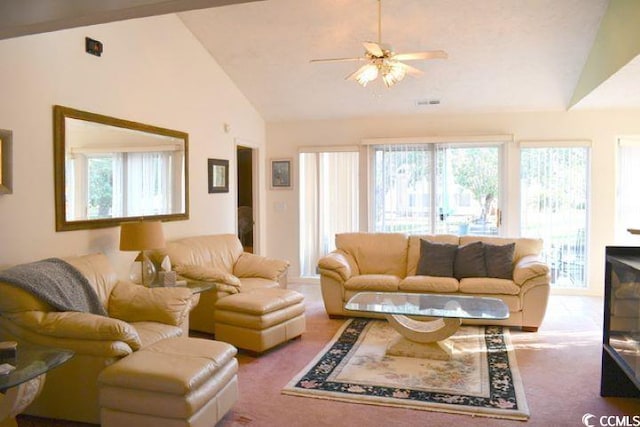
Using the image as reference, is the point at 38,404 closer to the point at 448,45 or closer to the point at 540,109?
the point at 448,45

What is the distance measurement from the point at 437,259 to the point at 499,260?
0.61m

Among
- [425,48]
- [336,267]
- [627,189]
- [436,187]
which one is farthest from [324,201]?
[627,189]

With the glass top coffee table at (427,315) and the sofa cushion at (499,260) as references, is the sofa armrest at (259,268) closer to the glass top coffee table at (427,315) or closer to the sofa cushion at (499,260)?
the glass top coffee table at (427,315)

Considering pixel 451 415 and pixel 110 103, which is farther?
pixel 110 103

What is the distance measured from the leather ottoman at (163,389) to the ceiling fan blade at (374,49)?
2369 mm

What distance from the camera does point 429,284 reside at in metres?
→ 4.88

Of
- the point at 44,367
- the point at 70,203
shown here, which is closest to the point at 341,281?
the point at 70,203

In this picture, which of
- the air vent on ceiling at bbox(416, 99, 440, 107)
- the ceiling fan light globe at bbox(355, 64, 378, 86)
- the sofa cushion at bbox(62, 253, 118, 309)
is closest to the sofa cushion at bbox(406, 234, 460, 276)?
the air vent on ceiling at bbox(416, 99, 440, 107)

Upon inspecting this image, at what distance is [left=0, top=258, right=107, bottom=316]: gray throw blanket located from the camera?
9.68 feet

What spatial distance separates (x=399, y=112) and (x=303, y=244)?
230 cm

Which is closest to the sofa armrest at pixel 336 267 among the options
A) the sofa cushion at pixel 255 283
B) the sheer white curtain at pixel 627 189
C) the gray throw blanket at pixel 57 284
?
the sofa cushion at pixel 255 283

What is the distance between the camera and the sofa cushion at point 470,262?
506 cm

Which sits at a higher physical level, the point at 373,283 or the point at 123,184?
the point at 123,184

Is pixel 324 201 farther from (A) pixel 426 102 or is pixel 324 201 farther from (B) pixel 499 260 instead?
(B) pixel 499 260
